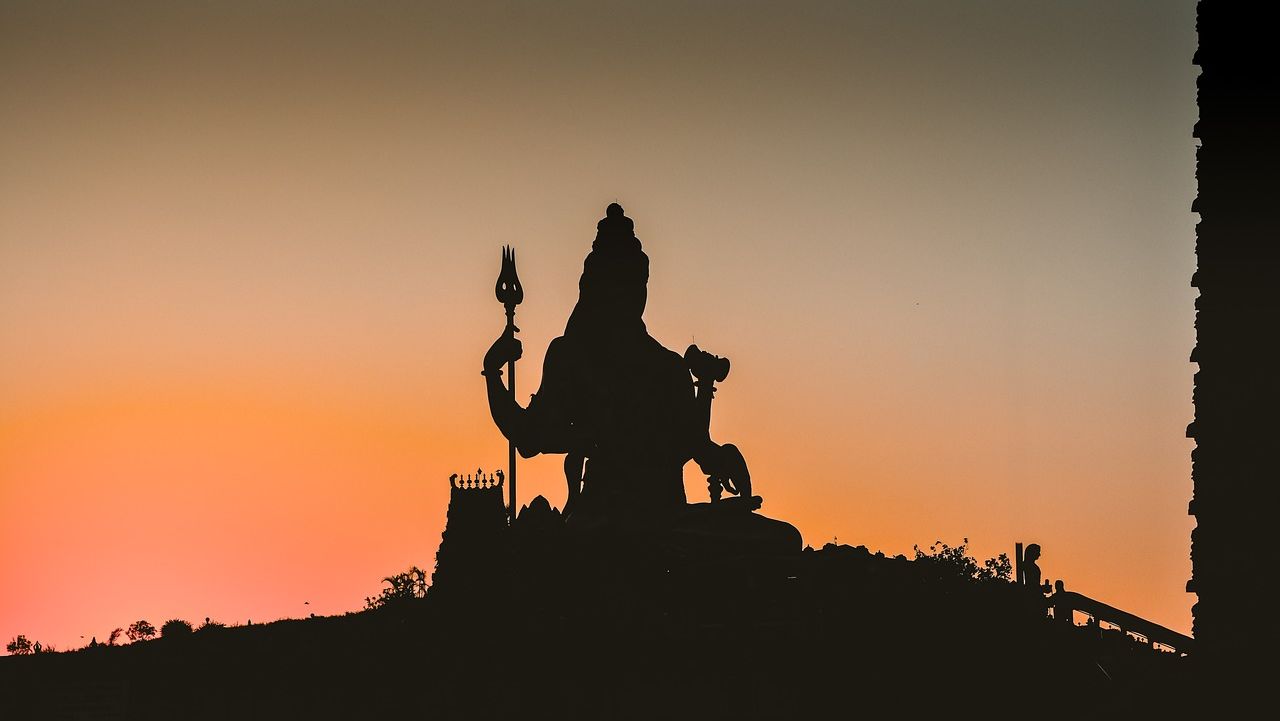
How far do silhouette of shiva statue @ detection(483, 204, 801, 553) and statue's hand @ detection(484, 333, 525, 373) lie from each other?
0.02 meters

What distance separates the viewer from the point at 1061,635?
128ft

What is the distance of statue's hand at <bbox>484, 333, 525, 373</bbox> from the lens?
4678cm

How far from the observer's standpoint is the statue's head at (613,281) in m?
47.0

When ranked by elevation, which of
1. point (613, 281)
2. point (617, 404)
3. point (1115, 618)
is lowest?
point (1115, 618)

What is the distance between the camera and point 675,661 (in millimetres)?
40062

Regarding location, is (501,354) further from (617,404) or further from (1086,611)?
(1086,611)

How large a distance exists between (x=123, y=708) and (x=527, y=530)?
312 inches

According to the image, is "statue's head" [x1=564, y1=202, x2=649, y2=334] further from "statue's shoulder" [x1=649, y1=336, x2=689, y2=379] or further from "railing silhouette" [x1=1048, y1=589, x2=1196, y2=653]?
"railing silhouette" [x1=1048, y1=589, x2=1196, y2=653]

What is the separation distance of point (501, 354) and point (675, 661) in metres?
8.43

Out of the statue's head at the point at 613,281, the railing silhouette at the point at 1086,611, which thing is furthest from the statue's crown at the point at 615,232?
the railing silhouette at the point at 1086,611

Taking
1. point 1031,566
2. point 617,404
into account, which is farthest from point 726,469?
point 1031,566

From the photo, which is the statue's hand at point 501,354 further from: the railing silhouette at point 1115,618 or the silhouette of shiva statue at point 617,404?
the railing silhouette at point 1115,618

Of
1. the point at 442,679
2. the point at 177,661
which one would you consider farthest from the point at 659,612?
the point at 177,661

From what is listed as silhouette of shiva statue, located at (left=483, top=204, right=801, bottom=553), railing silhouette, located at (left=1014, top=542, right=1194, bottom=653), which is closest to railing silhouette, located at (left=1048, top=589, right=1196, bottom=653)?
railing silhouette, located at (left=1014, top=542, right=1194, bottom=653)
